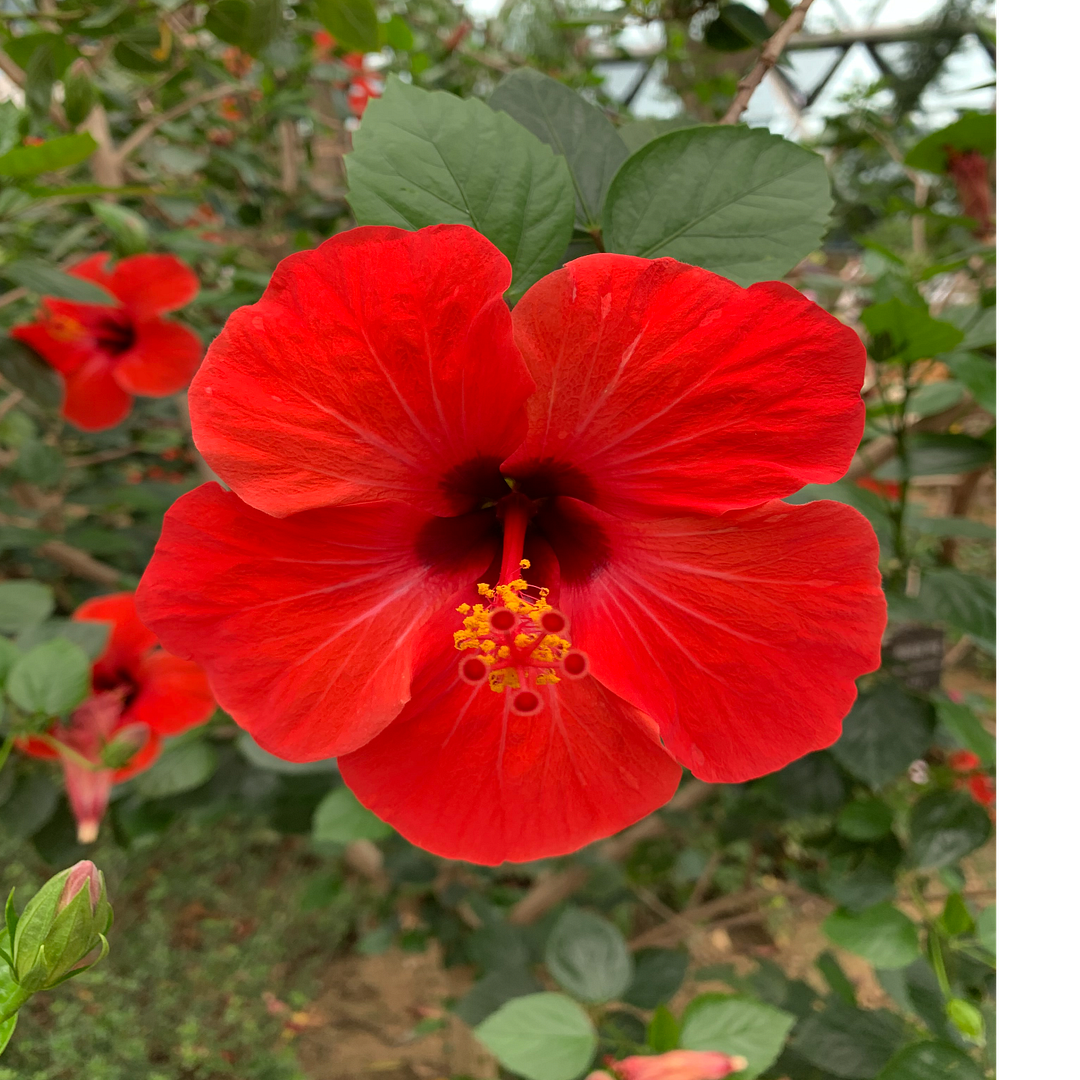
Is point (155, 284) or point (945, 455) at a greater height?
point (945, 455)

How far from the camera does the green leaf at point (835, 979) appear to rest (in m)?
1.28

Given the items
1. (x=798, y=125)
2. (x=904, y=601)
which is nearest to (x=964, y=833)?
(x=904, y=601)

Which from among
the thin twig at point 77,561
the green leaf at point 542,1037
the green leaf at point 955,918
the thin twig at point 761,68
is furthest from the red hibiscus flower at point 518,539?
the thin twig at point 77,561

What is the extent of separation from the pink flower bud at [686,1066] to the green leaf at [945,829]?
1.66ft

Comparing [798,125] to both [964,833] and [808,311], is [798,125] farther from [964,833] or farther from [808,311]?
[808,311]

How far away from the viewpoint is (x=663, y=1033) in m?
0.88

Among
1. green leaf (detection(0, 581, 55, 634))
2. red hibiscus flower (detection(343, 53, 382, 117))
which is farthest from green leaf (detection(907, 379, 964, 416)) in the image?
red hibiscus flower (detection(343, 53, 382, 117))

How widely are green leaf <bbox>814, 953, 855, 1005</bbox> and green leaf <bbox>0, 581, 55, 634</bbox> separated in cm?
145

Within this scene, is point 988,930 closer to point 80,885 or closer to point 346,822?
point 346,822

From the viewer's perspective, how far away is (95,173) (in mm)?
1331

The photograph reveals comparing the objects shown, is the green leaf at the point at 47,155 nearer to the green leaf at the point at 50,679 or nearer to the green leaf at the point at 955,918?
A: the green leaf at the point at 50,679

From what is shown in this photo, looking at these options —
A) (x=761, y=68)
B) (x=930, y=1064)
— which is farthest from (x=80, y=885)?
(x=930, y=1064)

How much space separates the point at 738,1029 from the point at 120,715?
3.16 ft

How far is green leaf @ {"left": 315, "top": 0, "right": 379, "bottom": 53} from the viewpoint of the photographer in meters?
0.92
